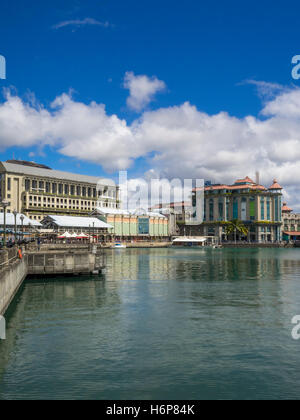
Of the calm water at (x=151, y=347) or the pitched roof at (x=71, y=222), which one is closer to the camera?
the calm water at (x=151, y=347)

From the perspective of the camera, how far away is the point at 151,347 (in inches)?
952

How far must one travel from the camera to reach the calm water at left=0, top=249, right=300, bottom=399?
18250 mm

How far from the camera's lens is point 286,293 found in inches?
1775

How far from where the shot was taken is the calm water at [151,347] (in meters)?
18.2

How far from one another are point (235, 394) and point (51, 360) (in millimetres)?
9824

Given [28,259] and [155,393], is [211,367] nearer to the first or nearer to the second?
[155,393]
